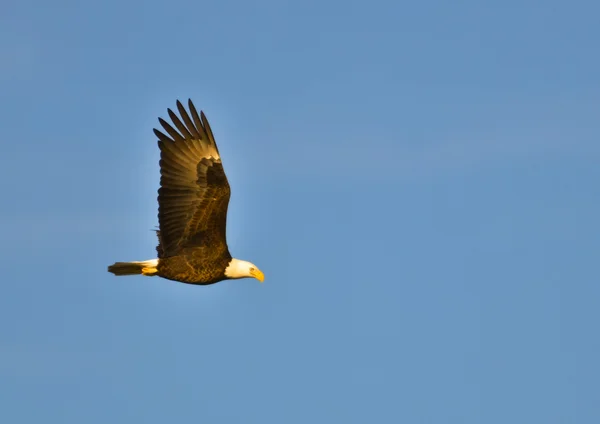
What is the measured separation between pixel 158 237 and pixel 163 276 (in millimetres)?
651

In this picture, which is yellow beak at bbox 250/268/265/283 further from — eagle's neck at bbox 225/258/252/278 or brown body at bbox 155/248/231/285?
brown body at bbox 155/248/231/285

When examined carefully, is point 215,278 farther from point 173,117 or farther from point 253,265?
point 173,117

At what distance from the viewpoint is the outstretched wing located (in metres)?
18.6

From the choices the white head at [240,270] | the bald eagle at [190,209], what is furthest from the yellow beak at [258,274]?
the bald eagle at [190,209]

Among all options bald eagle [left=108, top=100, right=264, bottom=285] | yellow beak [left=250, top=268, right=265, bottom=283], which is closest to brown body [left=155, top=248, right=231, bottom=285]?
bald eagle [left=108, top=100, right=264, bottom=285]

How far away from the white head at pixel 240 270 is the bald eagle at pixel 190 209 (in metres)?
0.07

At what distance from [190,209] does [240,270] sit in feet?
4.27

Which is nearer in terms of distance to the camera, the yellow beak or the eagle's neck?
the eagle's neck

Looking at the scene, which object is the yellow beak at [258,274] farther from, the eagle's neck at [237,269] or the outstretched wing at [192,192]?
the outstretched wing at [192,192]

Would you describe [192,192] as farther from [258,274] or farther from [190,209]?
[258,274]

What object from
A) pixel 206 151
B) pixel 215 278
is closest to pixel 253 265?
pixel 215 278

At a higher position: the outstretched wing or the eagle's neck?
the outstretched wing

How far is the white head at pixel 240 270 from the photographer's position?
1892cm

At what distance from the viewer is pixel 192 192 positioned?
18.7m
